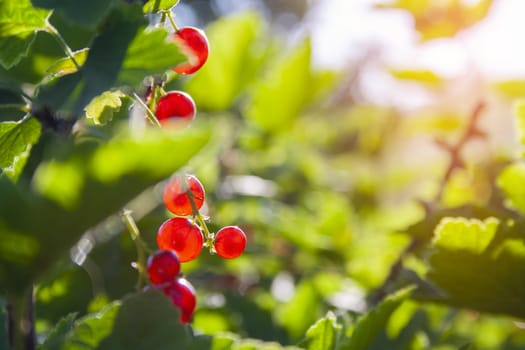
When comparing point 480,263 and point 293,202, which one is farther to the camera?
point 293,202

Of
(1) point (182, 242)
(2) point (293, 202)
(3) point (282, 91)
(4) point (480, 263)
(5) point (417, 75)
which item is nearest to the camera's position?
(1) point (182, 242)

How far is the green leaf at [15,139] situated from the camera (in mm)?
811

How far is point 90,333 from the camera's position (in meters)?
0.66

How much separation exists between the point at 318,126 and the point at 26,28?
108 inches

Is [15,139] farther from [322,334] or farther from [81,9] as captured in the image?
[322,334]

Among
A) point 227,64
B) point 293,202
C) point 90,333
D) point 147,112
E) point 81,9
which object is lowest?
point 293,202


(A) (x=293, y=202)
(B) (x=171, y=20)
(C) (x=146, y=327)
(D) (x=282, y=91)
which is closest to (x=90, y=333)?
(C) (x=146, y=327)

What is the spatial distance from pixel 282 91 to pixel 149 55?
174 centimetres

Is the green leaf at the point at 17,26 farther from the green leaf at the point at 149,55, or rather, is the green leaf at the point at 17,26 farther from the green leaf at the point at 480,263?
the green leaf at the point at 480,263

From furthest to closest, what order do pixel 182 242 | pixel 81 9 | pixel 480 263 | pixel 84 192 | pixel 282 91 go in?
pixel 282 91 → pixel 480 263 → pixel 182 242 → pixel 81 9 → pixel 84 192

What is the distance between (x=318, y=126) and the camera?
3.47 m

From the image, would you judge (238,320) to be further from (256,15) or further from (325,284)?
(256,15)

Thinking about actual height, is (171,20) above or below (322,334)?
above

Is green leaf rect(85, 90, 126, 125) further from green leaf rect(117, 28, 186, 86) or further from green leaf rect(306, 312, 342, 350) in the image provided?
green leaf rect(306, 312, 342, 350)
